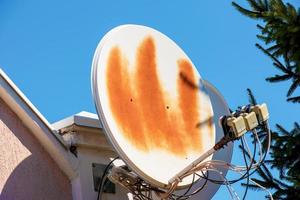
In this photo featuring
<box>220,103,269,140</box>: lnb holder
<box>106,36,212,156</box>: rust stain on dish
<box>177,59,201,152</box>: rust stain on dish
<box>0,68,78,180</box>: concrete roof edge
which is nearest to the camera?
<box>220,103,269,140</box>: lnb holder

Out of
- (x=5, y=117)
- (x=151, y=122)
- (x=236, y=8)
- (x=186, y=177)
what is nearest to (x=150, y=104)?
(x=151, y=122)

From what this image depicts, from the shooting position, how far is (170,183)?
386cm

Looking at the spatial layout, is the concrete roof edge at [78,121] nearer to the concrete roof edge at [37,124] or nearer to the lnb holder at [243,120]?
the concrete roof edge at [37,124]

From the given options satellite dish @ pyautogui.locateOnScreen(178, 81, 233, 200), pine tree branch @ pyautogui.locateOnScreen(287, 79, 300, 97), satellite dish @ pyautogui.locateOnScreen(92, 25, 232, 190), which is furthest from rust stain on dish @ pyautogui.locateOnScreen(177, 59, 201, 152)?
pine tree branch @ pyautogui.locateOnScreen(287, 79, 300, 97)

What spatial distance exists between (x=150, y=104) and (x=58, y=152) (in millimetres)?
739

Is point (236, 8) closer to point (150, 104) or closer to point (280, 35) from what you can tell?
point (280, 35)

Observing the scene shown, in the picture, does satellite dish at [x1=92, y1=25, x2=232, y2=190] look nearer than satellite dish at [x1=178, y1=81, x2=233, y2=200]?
A: Yes

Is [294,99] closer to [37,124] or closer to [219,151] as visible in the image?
[219,151]

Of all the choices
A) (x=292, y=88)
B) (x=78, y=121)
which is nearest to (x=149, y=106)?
(x=78, y=121)

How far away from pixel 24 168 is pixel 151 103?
936 mm

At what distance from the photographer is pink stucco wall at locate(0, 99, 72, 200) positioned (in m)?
4.01

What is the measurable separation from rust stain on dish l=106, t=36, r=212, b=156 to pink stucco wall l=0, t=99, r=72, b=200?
0.76m

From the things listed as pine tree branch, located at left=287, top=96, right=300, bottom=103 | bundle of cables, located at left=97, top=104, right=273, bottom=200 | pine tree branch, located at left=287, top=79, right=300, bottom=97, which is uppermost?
pine tree branch, located at left=287, top=79, right=300, bottom=97

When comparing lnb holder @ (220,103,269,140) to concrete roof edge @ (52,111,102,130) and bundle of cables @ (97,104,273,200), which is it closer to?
bundle of cables @ (97,104,273,200)
